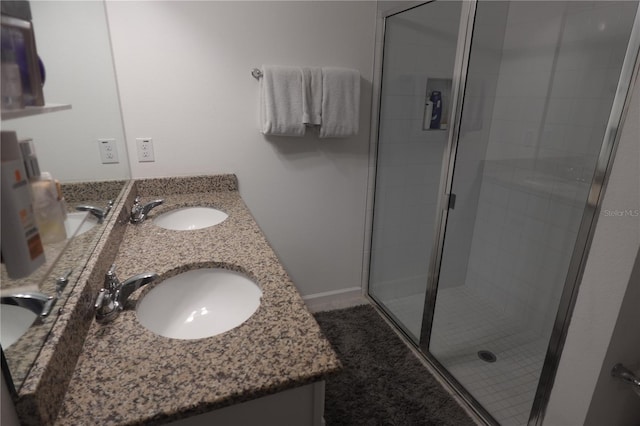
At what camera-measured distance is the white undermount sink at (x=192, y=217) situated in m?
1.72

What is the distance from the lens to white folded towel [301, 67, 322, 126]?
190cm

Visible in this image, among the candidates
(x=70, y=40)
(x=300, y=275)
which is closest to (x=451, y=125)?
(x=300, y=275)

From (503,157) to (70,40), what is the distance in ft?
7.16

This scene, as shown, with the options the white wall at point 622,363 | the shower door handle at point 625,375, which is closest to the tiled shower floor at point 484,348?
the white wall at point 622,363

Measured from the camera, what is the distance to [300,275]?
238cm

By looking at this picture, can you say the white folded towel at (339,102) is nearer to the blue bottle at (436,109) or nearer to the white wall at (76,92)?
the blue bottle at (436,109)

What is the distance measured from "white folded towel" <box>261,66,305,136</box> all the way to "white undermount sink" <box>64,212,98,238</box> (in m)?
1.00

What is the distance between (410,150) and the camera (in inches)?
86.8

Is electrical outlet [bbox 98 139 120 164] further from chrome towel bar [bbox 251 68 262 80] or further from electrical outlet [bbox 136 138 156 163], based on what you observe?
chrome towel bar [bbox 251 68 262 80]

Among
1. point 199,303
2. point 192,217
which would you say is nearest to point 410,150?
point 192,217

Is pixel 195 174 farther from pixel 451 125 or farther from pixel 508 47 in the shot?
pixel 508 47

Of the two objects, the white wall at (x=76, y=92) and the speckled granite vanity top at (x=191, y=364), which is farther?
the white wall at (x=76, y=92)

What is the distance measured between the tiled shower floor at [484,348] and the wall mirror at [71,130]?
1.75m

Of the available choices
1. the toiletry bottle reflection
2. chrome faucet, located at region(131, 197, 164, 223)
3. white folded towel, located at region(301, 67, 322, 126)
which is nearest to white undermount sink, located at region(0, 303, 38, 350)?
the toiletry bottle reflection
